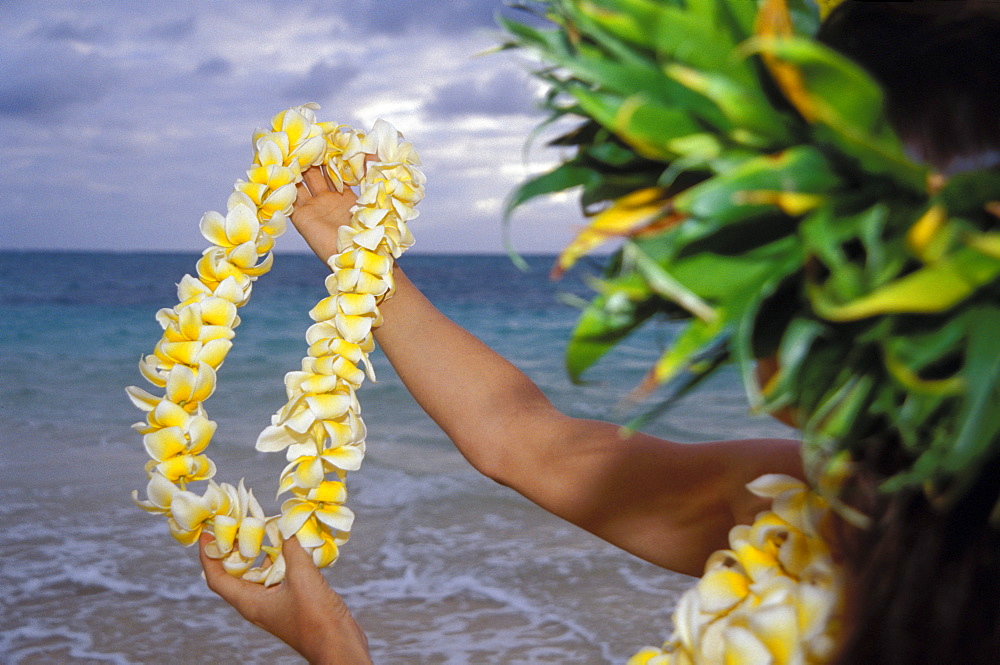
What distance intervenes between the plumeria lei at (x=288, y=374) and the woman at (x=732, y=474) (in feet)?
0.23

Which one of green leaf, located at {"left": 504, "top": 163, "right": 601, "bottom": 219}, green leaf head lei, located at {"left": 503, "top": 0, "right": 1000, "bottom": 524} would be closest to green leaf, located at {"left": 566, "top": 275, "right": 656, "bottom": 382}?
A: green leaf head lei, located at {"left": 503, "top": 0, "right": 1000, "bottom": 524}

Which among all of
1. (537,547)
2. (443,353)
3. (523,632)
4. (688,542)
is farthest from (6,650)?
(688,542)

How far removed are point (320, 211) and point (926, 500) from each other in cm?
121

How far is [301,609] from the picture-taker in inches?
54.6

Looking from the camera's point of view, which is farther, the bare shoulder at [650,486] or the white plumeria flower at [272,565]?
the white plumeria flower at [272,565]

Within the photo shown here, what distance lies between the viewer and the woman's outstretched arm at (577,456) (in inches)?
51.2

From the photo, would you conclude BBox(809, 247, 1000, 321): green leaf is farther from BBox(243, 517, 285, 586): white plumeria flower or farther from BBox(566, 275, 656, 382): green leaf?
BBox(243, 517, 285, 586): white plumeria flower

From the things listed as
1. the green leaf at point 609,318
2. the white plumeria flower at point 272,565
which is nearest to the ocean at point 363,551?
the green leaf at point 609,318

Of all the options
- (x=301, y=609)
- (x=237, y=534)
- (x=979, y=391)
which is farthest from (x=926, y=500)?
(x=237, y=534)

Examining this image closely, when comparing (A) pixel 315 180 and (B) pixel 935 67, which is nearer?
(B) pixel 935 67

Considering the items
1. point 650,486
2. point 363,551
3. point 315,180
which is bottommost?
point 363,551

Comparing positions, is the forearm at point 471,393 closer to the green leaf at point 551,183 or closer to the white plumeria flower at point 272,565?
the white plumeria flower at point 272,565

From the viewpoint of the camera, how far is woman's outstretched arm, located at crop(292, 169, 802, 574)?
51.2 inches

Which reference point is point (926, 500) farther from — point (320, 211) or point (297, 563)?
point (320, 211)
